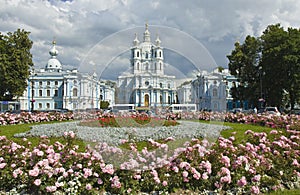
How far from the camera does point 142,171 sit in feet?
17.1

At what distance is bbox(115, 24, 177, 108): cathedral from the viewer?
25.7 ft

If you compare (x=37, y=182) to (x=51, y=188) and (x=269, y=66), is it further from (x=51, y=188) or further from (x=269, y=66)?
(x=269, y=66)

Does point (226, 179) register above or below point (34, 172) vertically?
below

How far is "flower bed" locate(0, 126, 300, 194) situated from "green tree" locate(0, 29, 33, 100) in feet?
84.2

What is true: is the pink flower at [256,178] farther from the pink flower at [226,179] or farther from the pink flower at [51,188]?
the pink flower at [51,188]

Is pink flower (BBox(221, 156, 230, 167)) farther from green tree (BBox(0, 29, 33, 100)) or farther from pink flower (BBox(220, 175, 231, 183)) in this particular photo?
green tree (BBox(0, 29, 33, 100))

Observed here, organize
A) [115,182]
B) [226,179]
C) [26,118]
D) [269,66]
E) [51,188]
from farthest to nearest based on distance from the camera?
[269,66], [26,118], [226,179], [115,182], [51,188]

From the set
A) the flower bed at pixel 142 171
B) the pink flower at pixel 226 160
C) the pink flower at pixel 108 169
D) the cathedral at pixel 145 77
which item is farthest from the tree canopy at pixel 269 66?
the pink flower at pixel 108 169

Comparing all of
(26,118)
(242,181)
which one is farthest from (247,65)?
(242,181)

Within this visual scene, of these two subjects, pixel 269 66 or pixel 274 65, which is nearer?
pixel 274 65

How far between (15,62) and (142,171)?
2818 cm

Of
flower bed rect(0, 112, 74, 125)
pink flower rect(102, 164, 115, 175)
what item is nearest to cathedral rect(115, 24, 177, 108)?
pink flower rect(102, 164, 115, 175)

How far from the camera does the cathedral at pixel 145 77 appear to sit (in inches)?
309

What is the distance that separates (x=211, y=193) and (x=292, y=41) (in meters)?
27.6
